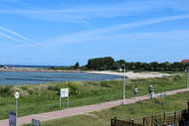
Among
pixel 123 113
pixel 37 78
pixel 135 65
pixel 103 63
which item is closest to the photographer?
pixel 123 113

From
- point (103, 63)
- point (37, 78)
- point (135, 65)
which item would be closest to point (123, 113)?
point (37, 78)

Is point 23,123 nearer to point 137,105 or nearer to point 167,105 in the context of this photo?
point 137,105

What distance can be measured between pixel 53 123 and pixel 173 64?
147961 mm

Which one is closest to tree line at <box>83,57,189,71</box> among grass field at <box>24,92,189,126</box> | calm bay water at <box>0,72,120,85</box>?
calm bay water at <box>0,72,120,85</box>

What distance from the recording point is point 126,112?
2188 centimetres

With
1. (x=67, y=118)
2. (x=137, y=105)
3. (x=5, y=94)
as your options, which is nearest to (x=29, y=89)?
(x=5, y=94)

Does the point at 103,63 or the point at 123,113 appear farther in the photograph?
the point at 103,63

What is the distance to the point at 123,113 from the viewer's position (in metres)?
21.4

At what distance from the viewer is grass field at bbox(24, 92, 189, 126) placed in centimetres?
1758

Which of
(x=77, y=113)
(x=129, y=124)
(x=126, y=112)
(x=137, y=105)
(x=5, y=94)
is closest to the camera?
(x=129, y=124)

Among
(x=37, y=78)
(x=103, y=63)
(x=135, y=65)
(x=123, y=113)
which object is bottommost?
(x=123, y=113)

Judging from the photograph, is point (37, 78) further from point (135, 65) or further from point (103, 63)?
point (103, 63)

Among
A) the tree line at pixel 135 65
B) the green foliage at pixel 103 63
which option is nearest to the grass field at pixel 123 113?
the tree line at pixel 135 65

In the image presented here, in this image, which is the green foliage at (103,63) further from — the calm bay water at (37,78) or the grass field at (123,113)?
the grass field at (123,113)
